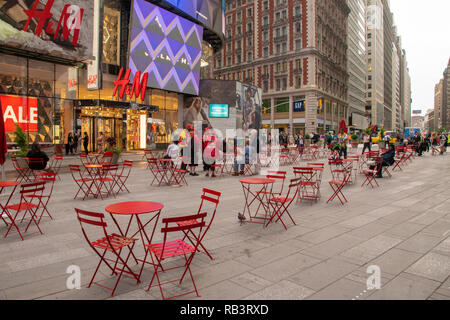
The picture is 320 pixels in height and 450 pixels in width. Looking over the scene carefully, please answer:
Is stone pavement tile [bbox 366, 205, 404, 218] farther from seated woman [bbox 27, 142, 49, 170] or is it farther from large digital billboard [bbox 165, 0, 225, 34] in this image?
large digital billboard [bbox 165, 0, 225, 34]

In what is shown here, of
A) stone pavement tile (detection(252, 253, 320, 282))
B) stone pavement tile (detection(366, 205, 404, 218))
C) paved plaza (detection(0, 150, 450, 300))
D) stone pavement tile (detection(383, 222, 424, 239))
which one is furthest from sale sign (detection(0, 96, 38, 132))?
stone pavement tile (detection(383, 222, 424, 239))

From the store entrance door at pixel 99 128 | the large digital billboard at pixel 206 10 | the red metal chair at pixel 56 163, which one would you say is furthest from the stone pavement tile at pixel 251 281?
the large digital billboard at pixel 206 10

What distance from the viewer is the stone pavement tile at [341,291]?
11.0 feet

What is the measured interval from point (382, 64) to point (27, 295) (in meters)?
144

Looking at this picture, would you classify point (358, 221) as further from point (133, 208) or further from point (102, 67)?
point (102, 67)

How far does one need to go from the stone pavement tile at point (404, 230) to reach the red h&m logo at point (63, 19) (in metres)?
21.1

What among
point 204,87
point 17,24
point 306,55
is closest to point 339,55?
point 306,55

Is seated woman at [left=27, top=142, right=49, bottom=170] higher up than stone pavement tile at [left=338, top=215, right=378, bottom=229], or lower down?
higher up

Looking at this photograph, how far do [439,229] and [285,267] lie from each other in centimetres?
364

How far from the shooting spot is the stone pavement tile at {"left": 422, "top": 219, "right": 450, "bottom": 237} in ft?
18.5

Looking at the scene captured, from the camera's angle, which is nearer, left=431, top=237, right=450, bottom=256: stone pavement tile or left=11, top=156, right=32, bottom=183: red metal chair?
left=431, top=237, right=450, bottom=256: stone pavement tile

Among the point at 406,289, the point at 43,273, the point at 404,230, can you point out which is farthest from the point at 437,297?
the point at 43,273

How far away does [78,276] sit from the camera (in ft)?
12.9

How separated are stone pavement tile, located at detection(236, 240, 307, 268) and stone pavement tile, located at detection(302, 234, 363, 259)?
244 mm
